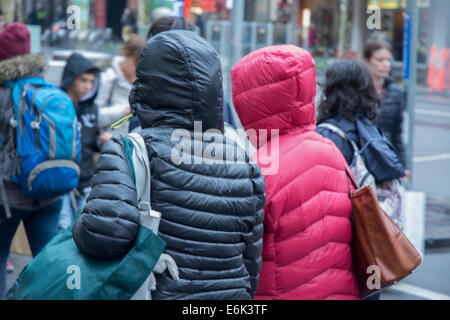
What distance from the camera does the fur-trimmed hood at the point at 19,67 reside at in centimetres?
447

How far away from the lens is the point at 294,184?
123 inches

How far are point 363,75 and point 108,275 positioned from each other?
91.9 inches

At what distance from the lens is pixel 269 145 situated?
324cm

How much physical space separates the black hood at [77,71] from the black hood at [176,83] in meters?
2.93

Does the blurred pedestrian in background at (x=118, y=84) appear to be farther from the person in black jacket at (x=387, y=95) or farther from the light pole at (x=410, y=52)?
the light pole at (x=410, y=52)

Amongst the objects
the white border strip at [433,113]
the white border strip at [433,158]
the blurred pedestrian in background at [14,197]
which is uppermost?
the blurred pedestrian in background at [14,197]

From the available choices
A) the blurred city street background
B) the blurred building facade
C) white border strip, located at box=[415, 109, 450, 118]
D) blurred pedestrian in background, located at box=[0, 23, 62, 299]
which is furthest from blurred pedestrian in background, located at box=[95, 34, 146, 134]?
the blurred building facade

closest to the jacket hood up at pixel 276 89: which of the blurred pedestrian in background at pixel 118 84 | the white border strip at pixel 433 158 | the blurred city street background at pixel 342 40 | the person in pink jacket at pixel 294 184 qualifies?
the person in pink jacket at pixel 294 184

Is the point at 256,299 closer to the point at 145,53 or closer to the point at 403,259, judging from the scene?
the point at 403,259

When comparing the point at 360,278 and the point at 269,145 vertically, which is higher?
the point at 269,145

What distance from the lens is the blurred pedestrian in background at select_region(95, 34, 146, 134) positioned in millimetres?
5605

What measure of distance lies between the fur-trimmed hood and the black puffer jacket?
2.92 m

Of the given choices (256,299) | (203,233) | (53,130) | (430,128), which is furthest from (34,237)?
(430,128)

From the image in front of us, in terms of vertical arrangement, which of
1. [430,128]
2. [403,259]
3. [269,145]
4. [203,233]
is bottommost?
[430,128]
